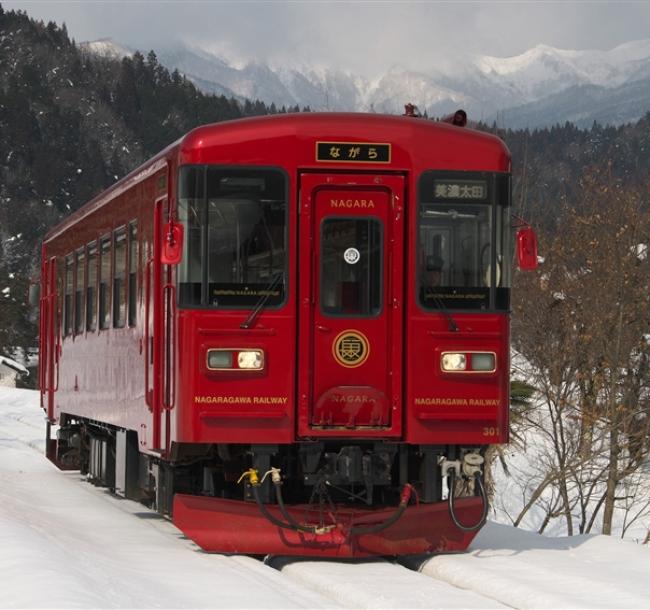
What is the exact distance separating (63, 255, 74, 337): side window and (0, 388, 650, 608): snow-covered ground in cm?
498

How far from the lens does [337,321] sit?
10.6 m

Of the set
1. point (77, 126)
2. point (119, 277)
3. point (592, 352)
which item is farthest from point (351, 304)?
point (77, 126)

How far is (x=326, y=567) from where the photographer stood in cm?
1012

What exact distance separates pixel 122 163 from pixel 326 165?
148 metres

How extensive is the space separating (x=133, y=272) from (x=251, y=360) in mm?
2897

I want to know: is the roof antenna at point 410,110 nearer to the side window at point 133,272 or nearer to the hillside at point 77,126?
the side window at point 133,272

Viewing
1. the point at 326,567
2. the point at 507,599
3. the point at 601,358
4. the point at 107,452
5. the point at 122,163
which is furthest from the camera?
the point at 122,163

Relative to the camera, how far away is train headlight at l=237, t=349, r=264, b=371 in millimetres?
10406

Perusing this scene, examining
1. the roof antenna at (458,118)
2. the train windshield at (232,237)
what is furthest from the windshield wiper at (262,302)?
the roof antenna at (458,118)

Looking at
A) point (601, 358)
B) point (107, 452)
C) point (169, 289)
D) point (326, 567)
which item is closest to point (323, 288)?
point (169, 289)

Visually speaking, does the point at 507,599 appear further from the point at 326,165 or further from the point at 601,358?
the point at 601,358

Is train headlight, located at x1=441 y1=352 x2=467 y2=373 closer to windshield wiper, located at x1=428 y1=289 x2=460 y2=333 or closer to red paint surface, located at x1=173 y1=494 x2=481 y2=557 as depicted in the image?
windshield wiper, located at x1=428 y1=289 x2=460 y2=333

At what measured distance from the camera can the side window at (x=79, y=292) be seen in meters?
16.6

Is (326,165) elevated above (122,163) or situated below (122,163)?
below
